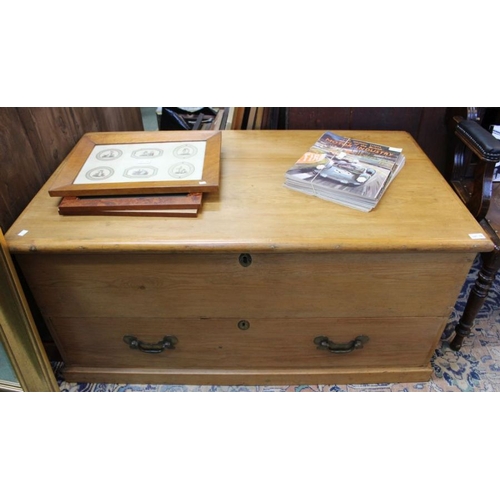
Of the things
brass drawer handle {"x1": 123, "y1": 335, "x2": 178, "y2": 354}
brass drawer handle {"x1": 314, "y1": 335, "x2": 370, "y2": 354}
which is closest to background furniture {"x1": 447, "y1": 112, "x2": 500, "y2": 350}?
brass drawer handle {"x1": 314, "y1": 335, "x2": 370, "y2": 354}

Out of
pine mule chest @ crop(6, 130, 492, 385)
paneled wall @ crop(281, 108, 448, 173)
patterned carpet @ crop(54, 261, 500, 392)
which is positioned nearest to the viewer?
pine mule chest @ crop(6, 130, 492, 385)

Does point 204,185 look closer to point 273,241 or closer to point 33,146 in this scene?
point 273,241

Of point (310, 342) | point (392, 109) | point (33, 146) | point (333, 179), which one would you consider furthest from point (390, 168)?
point (33, 146)

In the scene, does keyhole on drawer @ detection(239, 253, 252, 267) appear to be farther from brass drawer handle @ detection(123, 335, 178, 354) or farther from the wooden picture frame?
brass drawer handle @ detection(123, 335, 178, 354)

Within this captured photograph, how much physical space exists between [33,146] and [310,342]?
921 millimetres

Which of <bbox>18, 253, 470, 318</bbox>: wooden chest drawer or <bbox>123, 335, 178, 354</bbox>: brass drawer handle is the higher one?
<bbox>18, 253, 470, 318</bbox>: wooden chest drawer

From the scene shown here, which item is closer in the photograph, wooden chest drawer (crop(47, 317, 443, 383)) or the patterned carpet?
wooden chest drawer (crop(47, 317, 443, 383))

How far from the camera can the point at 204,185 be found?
95cm

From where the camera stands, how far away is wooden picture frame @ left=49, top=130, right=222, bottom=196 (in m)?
0.95

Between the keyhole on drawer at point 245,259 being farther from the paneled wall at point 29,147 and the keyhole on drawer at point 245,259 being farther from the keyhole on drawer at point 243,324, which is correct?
the paneled wall at point 29,147

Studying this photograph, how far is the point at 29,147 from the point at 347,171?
0.85 meters

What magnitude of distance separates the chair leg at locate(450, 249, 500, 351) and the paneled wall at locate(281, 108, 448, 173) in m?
0.53

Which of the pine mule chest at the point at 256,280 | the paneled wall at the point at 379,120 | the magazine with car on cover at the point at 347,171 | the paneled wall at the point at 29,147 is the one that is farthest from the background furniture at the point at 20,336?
the paneled wall at the point at 379,120

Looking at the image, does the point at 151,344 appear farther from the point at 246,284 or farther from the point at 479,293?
the point at 479,293
